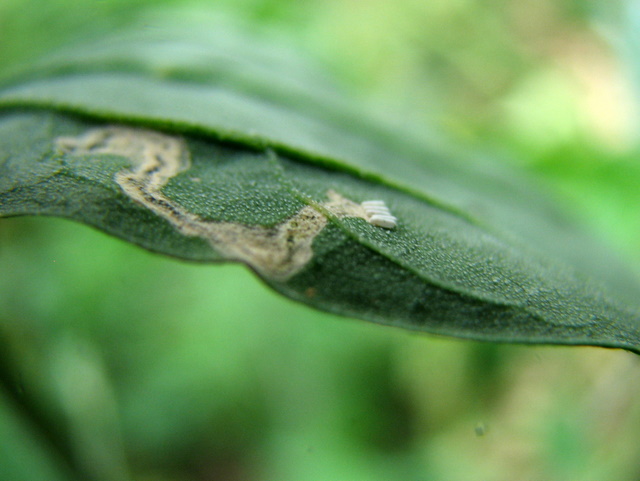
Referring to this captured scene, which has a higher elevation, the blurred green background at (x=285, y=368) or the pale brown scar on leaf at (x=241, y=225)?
the pale brown scar on leaf at (x=241, y=225)

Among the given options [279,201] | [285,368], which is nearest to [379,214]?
[279,201]

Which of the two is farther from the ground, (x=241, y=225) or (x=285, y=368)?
(x=241, y=225)

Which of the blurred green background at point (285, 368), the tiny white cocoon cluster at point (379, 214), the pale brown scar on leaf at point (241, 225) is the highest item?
the tiny white cocoon cluster at point (379, 214)

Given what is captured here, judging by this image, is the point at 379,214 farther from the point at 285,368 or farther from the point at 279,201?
the point at 285,368

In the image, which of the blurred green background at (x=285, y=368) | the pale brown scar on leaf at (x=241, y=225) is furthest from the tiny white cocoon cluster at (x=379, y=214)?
the blurred green background at (x=285, y=368)

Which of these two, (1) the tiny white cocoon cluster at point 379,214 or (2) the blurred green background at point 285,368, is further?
(2) the blurred green background at point 285,368

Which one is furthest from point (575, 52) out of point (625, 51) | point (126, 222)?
point (126, 222)

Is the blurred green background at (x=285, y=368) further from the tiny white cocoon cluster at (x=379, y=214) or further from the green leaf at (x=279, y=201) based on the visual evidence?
the tiny white cocoon cluster at (x=379, y=214)

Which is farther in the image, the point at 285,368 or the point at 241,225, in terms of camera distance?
the point at 285,368
